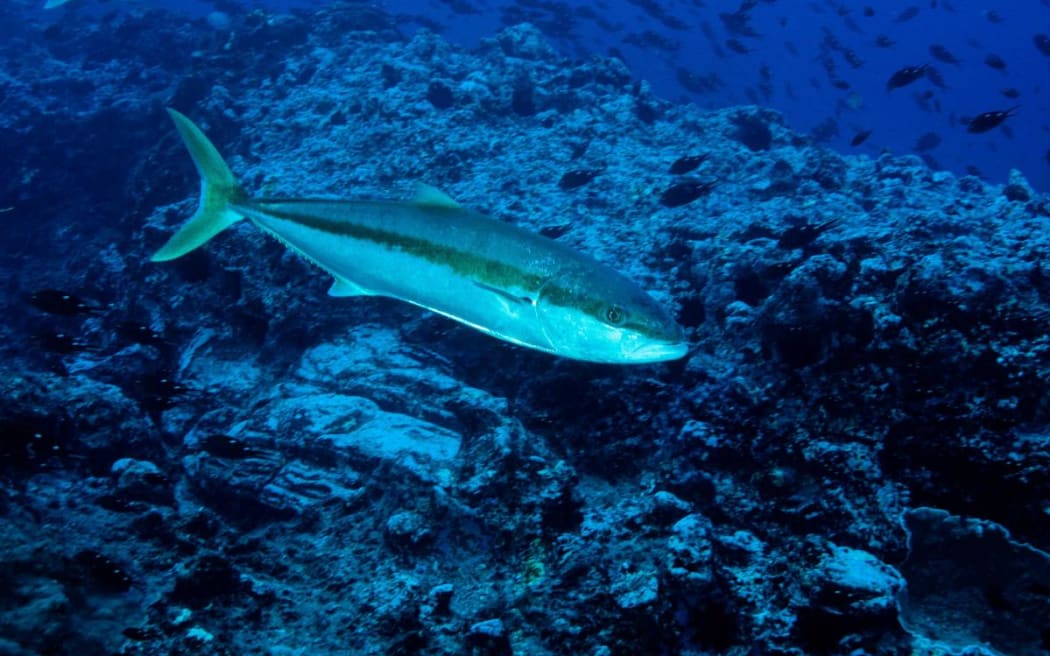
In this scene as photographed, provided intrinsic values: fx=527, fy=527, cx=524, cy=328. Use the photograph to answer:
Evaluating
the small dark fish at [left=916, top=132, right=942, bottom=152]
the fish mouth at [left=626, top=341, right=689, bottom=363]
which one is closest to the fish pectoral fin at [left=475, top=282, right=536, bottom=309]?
the fish mouth at [left=626, top=341, right=689, bottom=363]

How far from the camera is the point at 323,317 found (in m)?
6.19

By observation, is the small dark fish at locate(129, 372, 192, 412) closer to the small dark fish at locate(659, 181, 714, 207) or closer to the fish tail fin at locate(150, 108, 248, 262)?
the fish tail fin at locate(150, 108, 248, 262)

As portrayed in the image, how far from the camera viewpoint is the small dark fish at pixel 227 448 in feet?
15.0

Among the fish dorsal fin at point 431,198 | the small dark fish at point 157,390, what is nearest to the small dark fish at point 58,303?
the small dark fish at point 157,390

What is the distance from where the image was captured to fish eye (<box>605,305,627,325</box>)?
99.9 inches

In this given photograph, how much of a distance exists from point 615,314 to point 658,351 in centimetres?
28

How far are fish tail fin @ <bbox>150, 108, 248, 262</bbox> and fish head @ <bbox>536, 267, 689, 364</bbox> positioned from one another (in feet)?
8.55

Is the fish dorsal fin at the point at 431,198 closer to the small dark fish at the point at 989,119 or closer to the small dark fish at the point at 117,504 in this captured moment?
the small dark fish at the point at 117,504

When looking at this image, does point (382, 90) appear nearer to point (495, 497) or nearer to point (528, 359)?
point (528, 359)

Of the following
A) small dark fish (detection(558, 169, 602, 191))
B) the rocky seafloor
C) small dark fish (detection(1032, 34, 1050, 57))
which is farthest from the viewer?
small dark fish (detection(1032, 34, 1050, 57))

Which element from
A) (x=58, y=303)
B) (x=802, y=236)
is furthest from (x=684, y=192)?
(x=58, y=303)

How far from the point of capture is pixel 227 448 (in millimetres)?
4586

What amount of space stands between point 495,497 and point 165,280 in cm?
637

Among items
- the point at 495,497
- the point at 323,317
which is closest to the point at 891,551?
the point at 495,497
